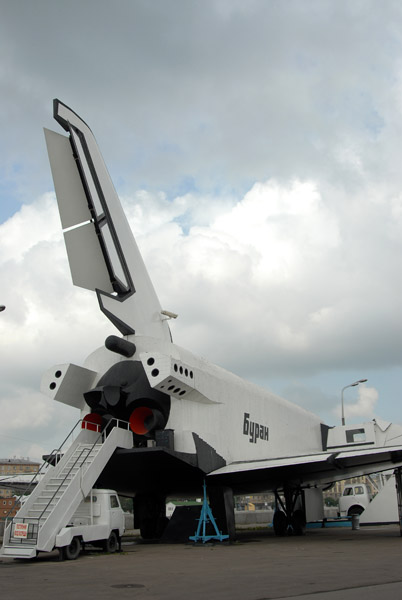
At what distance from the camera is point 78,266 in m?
19.7

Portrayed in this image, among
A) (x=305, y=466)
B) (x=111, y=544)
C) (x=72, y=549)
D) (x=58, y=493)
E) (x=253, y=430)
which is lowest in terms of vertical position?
(x=111, y=544)

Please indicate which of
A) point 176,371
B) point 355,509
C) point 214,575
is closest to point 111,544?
point 176,371

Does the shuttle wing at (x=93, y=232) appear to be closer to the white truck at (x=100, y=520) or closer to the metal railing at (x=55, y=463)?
the metal railing at (x=55, y=463)

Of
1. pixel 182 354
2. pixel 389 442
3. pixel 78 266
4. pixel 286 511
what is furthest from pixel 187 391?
pixel 389 442

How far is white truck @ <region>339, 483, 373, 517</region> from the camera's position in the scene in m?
31.9

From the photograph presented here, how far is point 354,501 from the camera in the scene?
3200cm

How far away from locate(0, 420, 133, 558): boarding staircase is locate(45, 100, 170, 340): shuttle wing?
12.3 ft

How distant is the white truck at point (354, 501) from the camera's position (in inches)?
1254

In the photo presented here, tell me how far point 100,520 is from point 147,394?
14.1 ft

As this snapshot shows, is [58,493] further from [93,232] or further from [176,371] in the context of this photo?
[93,232]

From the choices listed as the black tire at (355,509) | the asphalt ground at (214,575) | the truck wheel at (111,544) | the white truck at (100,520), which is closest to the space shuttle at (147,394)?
the white truck at (100,520)

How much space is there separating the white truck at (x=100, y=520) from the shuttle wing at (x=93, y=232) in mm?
5799

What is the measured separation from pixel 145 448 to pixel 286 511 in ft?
31.2

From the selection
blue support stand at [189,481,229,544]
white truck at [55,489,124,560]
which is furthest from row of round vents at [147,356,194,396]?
white truck at [55,489,124,560]
